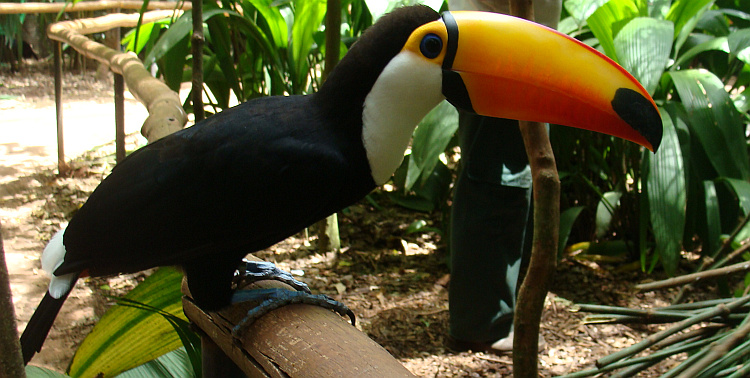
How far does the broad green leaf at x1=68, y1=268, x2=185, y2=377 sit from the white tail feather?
7.8 inches

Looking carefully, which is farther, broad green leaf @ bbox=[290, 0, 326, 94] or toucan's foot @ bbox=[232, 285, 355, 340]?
broad green leaf @ bbox=[290, 0, 326, 94]

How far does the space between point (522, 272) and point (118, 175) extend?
173cm

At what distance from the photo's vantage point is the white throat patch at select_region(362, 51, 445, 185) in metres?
1.19

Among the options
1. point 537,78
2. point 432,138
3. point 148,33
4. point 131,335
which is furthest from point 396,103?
point 148,33

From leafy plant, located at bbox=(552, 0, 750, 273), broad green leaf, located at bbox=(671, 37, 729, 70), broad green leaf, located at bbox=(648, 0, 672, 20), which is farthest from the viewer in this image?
broad green leaf, located at bbox=(648, 0, 672, 20)

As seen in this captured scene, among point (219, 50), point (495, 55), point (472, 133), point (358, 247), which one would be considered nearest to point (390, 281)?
point (358, 247)

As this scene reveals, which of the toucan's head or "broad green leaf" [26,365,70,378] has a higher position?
the toucan's head

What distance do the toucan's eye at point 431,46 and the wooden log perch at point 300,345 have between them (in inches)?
18.5

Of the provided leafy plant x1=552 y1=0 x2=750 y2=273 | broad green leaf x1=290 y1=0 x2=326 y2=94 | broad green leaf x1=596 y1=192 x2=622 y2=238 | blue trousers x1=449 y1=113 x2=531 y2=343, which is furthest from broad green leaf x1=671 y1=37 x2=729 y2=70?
broad green leaf x1=290 y1=0 x2=326 y2=94

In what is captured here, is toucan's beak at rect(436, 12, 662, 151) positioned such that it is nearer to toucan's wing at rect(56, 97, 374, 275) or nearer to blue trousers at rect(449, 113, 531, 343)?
toucan's wing at rect(56, 97, 374, 275)

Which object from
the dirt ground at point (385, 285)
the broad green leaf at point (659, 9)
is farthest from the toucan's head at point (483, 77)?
the broad green leaf at point (659, 9)

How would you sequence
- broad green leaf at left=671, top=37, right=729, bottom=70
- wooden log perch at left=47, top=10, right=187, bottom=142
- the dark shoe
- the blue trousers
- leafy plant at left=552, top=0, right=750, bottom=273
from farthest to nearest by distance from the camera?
broad green leaf at left=671, top=37, right=729, bottom=70
leafy plant at left=552, top=0, right=750, bottom=273
the dark shoe
the blue trousers
wooden log perch at left=47, top=10, right=187, bottom=142

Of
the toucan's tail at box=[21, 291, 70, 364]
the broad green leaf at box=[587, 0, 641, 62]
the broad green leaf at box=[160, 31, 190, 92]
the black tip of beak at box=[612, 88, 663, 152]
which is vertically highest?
the broad green leaf at box=[587, 0, 641, 62]

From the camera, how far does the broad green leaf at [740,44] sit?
7.83 feet
